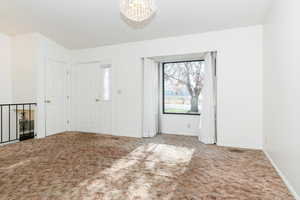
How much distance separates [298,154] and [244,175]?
2.73 ft

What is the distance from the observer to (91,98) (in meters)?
5.41

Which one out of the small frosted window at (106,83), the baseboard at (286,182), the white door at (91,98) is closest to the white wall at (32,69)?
the white door at (91,98)

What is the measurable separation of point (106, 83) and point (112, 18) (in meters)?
2.00

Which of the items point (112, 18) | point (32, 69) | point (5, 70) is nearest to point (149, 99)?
point (112, 18)

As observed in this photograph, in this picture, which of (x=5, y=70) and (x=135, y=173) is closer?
(x=135, y=173)

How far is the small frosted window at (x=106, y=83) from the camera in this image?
17.1 feet

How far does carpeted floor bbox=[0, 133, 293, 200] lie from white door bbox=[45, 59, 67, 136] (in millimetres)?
1110

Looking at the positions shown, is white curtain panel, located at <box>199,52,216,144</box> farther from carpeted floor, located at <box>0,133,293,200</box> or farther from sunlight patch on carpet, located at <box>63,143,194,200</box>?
sunlight patch on carpet, located at <box>63,143,194,200</box>

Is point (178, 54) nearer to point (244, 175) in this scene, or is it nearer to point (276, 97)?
point (276, 97)

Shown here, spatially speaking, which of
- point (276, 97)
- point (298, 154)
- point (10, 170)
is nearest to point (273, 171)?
point (298, 154)

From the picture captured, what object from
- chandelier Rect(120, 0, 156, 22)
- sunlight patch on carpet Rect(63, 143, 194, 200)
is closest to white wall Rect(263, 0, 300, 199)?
sunlight patch on carpet Rect(63, 143, 194, 200)

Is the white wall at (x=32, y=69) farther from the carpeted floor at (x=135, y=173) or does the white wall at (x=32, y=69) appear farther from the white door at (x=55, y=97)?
the carpeted floor at (x=135, y=173)

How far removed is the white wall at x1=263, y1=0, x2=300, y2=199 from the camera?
1906mm

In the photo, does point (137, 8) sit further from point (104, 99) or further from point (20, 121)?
point (20, 121)
